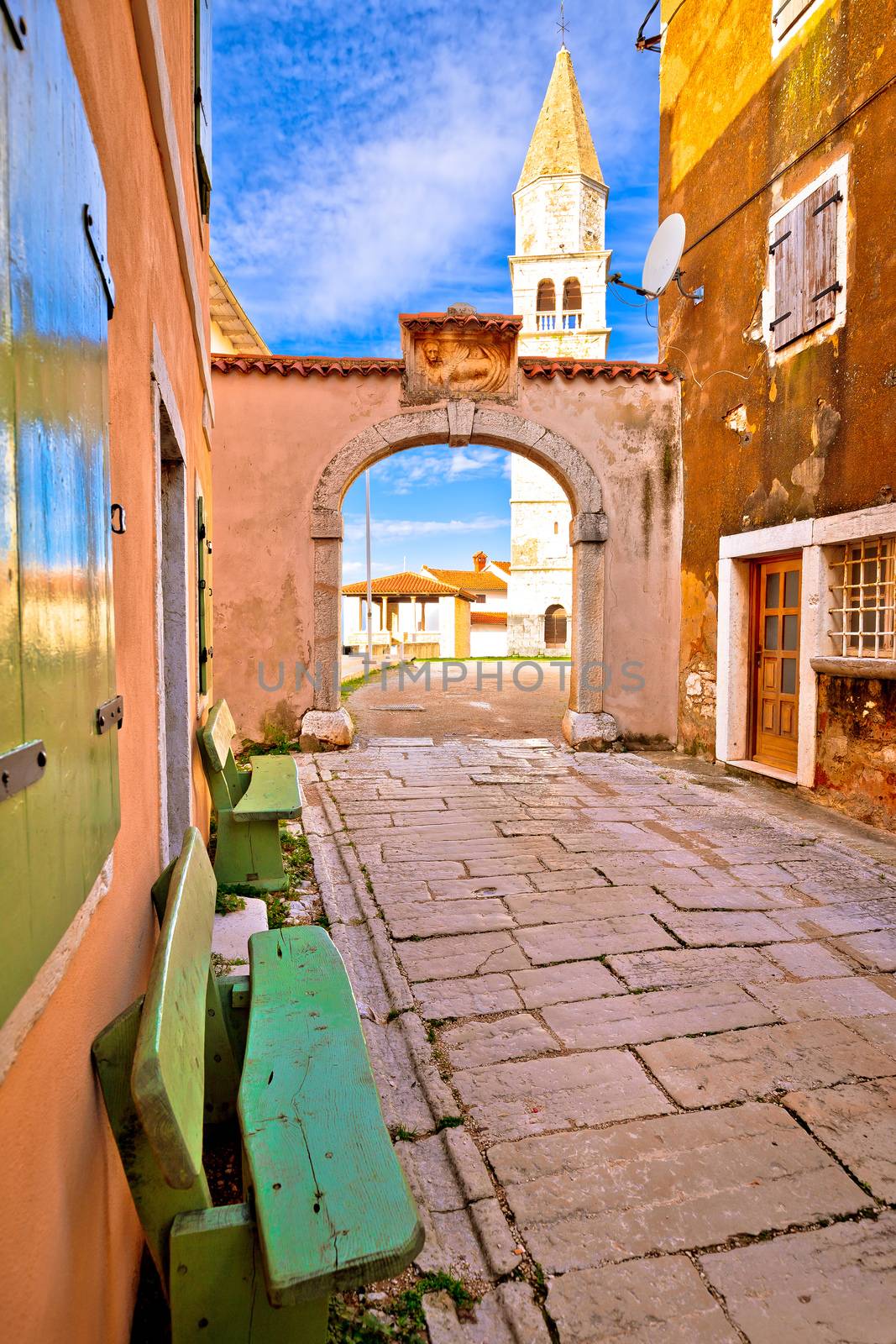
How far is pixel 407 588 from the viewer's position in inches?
1527

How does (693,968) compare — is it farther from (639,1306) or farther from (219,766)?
(219,766)

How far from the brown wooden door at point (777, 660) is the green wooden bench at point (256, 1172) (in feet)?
19.5

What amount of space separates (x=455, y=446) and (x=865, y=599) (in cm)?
468

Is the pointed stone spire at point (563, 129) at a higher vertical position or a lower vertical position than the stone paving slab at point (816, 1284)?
higher

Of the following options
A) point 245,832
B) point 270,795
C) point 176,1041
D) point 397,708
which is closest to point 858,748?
point 270,795

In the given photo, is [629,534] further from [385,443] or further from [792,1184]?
[792,1184]

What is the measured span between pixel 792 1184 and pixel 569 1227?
0.64 meters

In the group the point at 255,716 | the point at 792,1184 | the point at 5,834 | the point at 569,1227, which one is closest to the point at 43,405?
the point at 5,834

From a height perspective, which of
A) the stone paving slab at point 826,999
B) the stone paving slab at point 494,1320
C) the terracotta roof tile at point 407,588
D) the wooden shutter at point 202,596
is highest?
the terracotta roof tile at point 407,588

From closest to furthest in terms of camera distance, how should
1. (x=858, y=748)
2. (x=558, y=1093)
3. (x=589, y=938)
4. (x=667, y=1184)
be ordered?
(x=667, y=1184)
(x=558, y=1093)
(x=589, y=938)
(x=858, y=748)

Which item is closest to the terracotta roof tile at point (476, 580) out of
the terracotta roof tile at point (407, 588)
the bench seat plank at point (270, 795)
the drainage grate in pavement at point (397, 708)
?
the terracotta roof tile at point (407, 588)

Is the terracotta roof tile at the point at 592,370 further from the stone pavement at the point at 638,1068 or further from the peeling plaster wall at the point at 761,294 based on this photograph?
the stone pavement at the point at 638,1068

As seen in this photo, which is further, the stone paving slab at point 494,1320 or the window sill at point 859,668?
the window sill at point 859,668

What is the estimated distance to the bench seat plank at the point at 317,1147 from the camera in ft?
3.67
